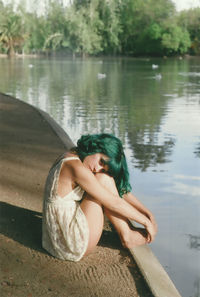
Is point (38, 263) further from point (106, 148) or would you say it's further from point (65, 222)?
point (106, 148)

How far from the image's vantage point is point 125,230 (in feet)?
10.2

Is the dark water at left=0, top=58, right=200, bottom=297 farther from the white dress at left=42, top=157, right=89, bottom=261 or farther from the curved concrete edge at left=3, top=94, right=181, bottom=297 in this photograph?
the white dress at left=42, top=157, right=89, bottom=261

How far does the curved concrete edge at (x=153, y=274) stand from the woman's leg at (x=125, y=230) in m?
0.05

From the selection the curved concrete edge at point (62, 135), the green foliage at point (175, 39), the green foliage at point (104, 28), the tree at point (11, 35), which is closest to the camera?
the curved concrete edge at point (62, 135)

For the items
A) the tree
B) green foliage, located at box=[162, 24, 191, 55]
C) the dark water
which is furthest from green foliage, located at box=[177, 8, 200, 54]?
the dark water

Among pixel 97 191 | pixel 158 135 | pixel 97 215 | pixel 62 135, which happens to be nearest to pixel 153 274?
pixel 97 215

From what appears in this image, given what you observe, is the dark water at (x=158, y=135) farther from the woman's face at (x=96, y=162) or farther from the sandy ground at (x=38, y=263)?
the woman's face at (x=96, y=162)

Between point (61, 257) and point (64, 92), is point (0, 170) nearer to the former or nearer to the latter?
point (61, 257)

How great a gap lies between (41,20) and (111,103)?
28847mm

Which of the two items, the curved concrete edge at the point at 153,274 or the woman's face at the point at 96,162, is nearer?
the curved concrete edge at the point at 153,274

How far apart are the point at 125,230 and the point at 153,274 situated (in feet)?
1.31

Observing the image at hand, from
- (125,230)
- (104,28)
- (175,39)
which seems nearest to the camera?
(125,230)

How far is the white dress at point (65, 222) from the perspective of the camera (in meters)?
2.84

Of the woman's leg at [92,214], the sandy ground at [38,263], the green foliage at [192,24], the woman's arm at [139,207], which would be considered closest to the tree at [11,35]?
the green foliage at [192,24]
